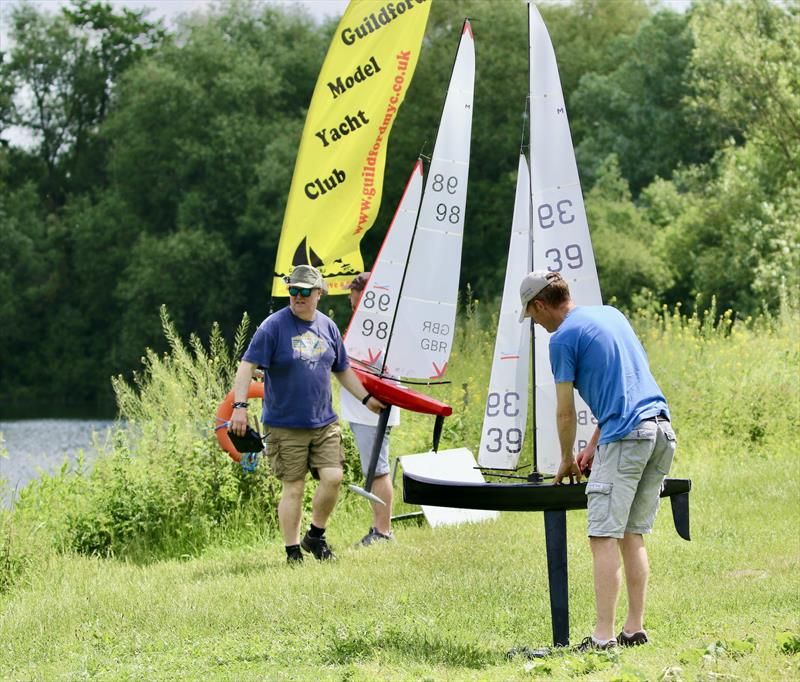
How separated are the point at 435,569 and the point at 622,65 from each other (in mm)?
35619

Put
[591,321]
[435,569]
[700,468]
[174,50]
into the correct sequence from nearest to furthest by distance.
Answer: [591,321]
[435,569]
[700,468]
[174,50]

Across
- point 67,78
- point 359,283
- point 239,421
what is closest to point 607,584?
point 239,421

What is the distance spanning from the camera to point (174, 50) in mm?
45844

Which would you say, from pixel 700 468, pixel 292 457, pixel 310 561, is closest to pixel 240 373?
pixel 292 457

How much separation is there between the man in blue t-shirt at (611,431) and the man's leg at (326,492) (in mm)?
3011

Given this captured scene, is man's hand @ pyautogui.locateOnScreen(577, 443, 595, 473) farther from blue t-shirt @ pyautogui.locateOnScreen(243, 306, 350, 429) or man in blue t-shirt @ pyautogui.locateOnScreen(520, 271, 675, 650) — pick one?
blue t-shirt @ pyautogui.locateOnScreen(243, 306, 350, 429)

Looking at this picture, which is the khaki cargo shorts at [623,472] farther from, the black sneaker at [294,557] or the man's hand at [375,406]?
the black sneaker at [294,557]

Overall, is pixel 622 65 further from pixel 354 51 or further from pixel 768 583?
pixel 768 583

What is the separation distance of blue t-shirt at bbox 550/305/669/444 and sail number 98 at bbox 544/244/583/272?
1700mm

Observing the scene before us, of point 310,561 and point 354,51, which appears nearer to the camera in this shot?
point 310,561

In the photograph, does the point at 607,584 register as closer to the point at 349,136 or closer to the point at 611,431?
the point at 611,431

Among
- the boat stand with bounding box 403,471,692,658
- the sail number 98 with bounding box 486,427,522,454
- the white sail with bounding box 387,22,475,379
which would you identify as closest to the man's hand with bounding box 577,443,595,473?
the boat stand with bounding box 403,471,692,658

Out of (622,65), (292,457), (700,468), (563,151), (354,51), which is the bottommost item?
(700,468)

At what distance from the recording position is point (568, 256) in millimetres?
7461
